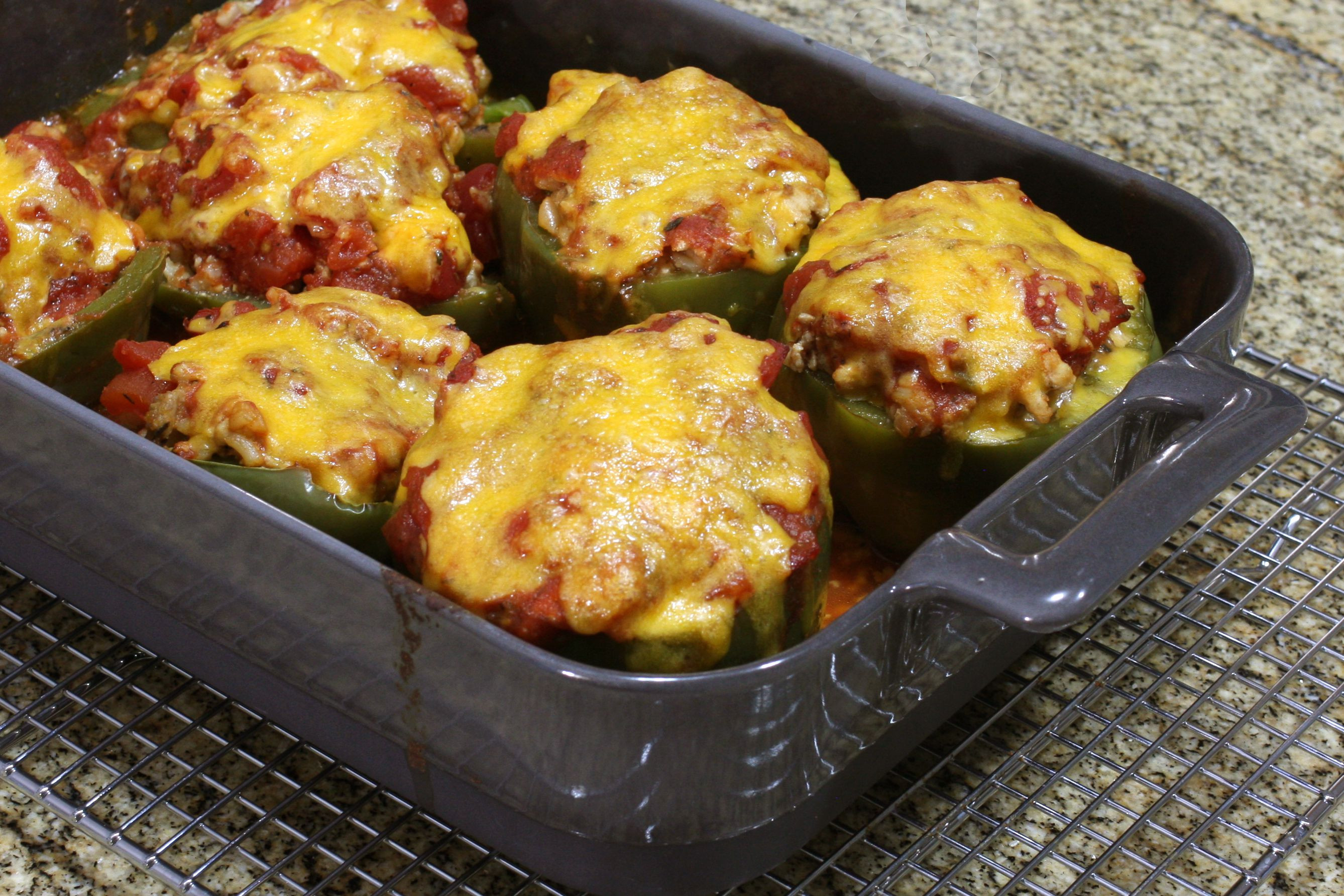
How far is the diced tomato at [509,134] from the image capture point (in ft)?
6.75

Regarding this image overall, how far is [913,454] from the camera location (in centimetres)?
167

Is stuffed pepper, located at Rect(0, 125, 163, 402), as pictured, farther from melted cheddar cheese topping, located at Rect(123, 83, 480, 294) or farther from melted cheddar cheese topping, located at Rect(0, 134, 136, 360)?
melted cheddar cheese topping, located at Rect(123, 83, 480, 294)

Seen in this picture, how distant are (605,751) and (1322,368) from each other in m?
1.59

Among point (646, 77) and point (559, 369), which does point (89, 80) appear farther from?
point (559, 369)

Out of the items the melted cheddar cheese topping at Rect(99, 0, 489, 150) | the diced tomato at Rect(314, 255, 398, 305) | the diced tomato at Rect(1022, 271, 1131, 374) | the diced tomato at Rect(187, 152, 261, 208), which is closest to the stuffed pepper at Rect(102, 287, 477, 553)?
the diced tomato at Rect(314, 255, 398, 305)

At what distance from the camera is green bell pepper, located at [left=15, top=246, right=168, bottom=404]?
1.85 m

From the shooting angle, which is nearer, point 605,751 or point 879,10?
point 605,751

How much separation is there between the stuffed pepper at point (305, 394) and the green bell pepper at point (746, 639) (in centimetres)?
36

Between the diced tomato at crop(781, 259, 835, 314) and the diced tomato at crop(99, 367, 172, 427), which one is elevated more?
the diced tomato at crop(781, 259, 835, 314)

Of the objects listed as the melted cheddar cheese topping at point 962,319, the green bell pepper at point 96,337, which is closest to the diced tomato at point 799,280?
the melted cheddar cheese topping at point 962,319

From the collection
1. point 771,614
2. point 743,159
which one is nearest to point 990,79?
point 743,159

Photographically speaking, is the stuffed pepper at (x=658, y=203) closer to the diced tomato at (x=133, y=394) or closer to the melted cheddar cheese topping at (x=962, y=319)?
the melted cheddar cheese topping at (x=962, y=319)

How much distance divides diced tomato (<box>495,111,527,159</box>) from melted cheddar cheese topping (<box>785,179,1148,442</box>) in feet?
1.69

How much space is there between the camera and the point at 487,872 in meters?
1.48
